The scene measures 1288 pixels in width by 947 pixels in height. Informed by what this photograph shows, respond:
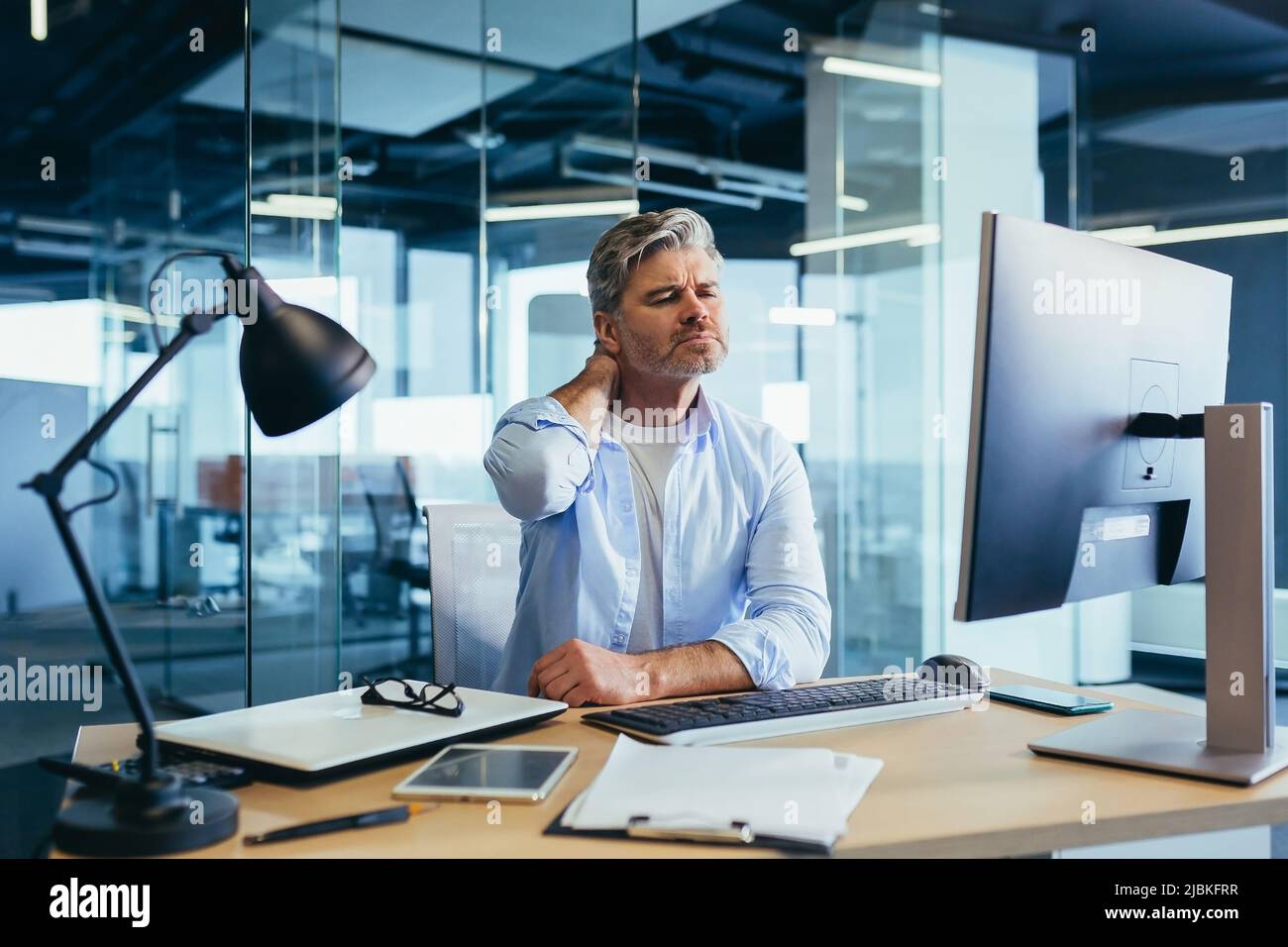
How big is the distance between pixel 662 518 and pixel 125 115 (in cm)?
276

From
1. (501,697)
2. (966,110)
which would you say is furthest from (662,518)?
(966,110)

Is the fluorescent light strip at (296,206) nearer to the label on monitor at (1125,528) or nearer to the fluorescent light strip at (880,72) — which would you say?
the fluorescent light strip at (880,72)

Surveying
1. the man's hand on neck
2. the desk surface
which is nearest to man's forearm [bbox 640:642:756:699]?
the desk surface

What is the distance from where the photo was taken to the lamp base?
847 millimetres

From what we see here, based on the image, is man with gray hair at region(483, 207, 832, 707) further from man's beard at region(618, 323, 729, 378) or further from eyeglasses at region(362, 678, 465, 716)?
eyeglasses at region(362, 678, 465, 716)

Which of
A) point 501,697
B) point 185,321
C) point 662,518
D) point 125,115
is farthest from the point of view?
point 125,115

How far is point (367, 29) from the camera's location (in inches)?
180

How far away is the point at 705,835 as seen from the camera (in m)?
0.88

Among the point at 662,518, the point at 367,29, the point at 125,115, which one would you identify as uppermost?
the point at 367,29

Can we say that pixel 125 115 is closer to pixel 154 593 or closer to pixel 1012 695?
pixel 154 593

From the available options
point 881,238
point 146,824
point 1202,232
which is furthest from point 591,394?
point 1202,232

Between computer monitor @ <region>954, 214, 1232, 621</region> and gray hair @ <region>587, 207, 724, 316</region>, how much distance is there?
0.92 meters

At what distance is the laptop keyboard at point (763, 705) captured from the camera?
122 cm

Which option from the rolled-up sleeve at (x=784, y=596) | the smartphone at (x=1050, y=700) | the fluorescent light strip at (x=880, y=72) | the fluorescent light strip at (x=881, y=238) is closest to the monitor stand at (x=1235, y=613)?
the smartphone at (x=1050, y=700)
